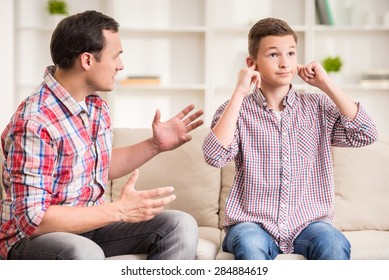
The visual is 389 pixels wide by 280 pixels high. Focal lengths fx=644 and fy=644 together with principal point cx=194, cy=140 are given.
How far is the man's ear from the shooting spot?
1941 millimetres

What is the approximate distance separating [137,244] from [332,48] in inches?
125

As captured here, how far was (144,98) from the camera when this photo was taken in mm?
4812

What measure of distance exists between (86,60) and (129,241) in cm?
57

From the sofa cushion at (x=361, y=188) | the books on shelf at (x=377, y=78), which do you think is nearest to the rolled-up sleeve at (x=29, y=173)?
the sofa cushion at (x=361, y=188)

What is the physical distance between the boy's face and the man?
282mm

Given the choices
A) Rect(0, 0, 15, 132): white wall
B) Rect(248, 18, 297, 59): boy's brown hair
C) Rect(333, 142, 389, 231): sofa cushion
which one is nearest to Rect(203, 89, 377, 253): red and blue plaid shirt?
Rect(248, 18, 297, 59): boy's brown hair

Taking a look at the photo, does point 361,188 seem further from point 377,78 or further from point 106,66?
point 377,78

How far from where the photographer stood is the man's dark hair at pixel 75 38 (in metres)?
1.92

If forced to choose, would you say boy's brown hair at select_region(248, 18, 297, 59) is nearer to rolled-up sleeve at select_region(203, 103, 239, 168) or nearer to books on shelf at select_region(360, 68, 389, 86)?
rolled-up sleeve at select_region(203, 103, 239, 168)

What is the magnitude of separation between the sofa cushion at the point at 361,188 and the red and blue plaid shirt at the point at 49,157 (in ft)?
3.17

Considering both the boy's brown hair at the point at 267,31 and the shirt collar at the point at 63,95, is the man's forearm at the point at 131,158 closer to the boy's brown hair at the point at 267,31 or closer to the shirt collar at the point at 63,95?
the shirt collar at the point at 63,95

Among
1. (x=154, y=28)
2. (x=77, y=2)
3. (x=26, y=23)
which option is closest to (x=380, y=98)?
(x=154, y=28)

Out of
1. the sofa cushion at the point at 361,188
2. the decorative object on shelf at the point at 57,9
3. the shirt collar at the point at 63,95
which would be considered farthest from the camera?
the decorative object on shelf at the point at 57,9

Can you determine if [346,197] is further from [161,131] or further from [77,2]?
[77,2]
